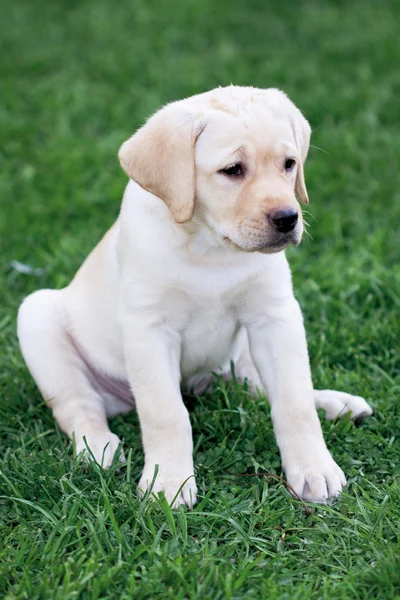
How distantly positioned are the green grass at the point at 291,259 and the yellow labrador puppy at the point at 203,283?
165 millimetres

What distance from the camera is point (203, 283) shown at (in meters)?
3.66

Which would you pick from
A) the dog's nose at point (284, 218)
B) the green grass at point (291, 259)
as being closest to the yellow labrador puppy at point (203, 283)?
the dog's nose at point (284, 218)

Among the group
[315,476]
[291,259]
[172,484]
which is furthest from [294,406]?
[291,259]

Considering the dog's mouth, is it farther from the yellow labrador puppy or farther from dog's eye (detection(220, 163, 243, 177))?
dog's eye (detection(220, 163, 243, 177))

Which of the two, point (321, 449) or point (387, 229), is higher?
point (321, 449)

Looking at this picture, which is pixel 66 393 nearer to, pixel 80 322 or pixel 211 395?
pixel 80 322

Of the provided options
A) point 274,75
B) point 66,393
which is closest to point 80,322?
point 66,393

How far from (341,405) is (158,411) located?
95 cm

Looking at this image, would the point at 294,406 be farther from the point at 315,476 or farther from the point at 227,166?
the point at 227,166

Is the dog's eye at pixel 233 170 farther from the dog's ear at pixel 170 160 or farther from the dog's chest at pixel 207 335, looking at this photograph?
the dog's chest at pixel 207 335

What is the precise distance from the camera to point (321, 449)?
3.73m

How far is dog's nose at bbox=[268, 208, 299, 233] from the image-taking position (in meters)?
3.36

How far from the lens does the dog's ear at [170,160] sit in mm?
3445

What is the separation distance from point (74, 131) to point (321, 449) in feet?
14.9
